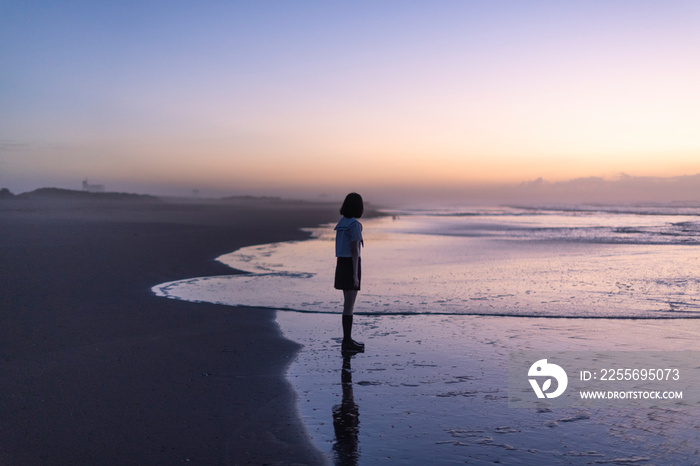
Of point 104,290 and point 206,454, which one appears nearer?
point 206,454

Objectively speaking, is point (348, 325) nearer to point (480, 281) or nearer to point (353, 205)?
point (353, 205)

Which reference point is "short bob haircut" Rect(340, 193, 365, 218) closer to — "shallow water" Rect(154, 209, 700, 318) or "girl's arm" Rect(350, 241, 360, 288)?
"girl's arm" Rect(350, 241, 360, 288)

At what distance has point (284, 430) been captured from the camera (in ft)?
14.7

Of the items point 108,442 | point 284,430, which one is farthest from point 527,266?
point 108,442

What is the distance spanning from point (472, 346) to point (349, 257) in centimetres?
220

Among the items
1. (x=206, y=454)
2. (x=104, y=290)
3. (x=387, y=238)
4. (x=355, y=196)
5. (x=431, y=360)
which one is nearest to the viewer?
(x=206, y=454)

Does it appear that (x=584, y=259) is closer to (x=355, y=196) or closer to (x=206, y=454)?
(x=355, y=196)

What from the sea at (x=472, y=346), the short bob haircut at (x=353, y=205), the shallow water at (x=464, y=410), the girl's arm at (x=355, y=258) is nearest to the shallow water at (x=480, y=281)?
the sea at (x=472, y=346)

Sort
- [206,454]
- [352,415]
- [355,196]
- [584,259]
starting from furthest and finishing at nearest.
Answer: [584,259]
[355,196]
[352,415]
[206,454]

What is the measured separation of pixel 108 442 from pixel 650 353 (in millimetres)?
6656

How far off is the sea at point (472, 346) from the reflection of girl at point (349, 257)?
1.93ft

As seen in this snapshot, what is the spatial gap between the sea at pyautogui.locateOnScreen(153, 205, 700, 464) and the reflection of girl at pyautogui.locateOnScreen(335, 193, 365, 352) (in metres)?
0.59

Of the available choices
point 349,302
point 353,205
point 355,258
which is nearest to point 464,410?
point 349,302

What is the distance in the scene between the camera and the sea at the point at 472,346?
13.9ft
